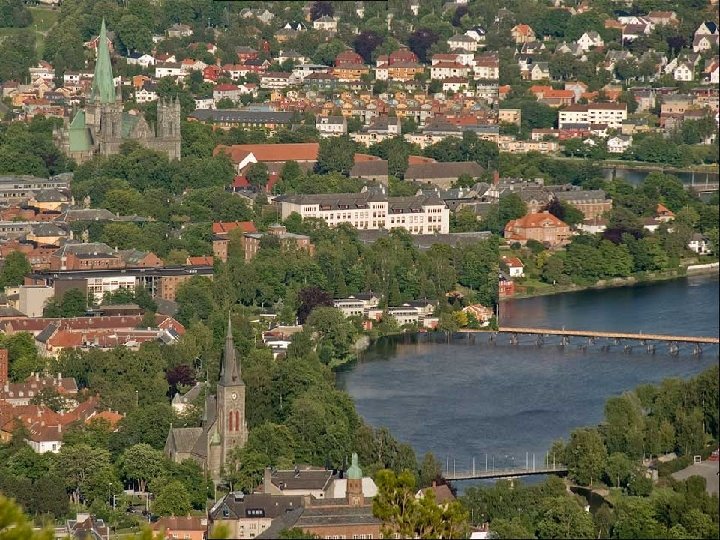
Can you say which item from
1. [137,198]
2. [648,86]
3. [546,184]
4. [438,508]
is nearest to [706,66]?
[648,86]

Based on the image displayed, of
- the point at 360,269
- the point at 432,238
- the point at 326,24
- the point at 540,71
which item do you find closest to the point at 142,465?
the point at 360,269

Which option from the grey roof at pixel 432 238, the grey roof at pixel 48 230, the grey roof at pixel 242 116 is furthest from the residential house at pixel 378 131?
the grey roof at pixel 48 230

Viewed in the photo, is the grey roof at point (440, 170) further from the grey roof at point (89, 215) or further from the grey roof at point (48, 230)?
the grey roof at point (48, 230)

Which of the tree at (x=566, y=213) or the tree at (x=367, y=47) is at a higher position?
the tree at (x=367, y=47)

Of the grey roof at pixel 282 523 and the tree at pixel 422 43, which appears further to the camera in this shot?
the tree at pixel 422 43

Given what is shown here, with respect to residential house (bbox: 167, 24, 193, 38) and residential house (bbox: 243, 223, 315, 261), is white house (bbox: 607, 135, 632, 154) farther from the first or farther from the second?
residential house (bbox: 243, 223, 315, 261)

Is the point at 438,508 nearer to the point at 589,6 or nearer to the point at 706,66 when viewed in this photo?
the point at 706,66

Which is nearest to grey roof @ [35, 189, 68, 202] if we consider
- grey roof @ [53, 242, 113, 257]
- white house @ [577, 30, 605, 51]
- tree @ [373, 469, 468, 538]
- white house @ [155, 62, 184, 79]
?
grey roof @ [53, 242, 113, 257]

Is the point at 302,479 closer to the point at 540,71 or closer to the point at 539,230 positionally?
the point at 539,230
